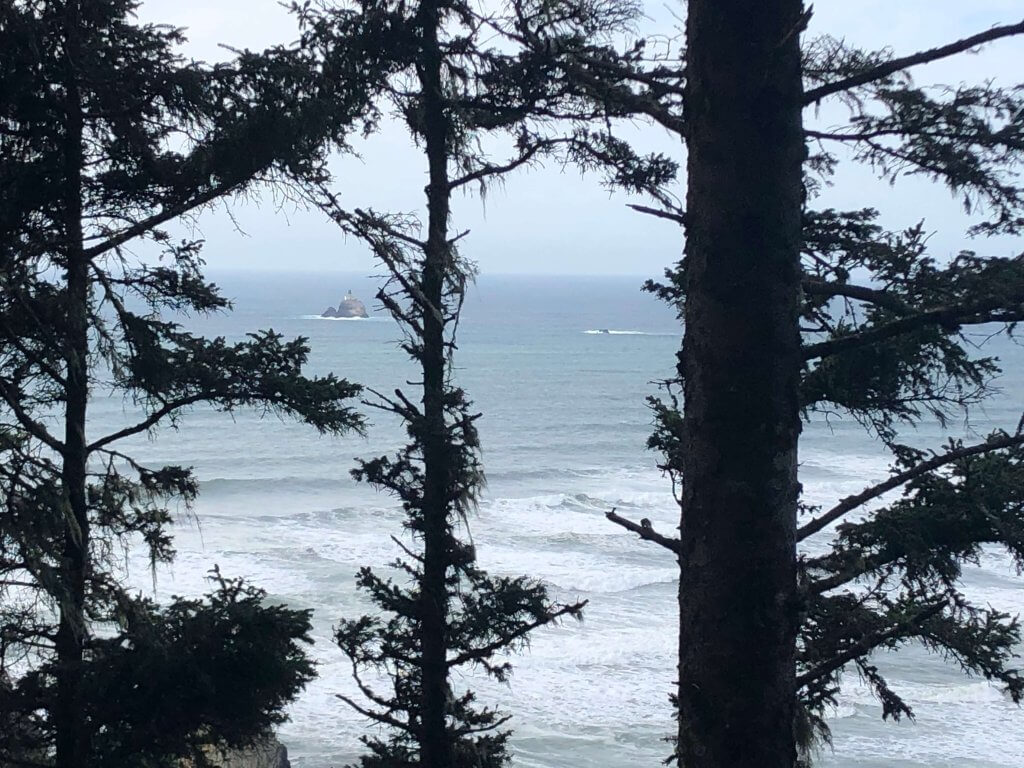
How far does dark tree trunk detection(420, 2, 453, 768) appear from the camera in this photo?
7977mm

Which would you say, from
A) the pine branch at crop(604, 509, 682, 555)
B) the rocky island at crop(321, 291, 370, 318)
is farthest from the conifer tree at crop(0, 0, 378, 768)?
the rocky island at crop(321, 291, 370, 318)

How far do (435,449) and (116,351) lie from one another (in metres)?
2.71

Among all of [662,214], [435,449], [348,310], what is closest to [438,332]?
[435,449]

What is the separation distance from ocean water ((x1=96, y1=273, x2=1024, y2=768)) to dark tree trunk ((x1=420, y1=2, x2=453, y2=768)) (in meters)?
0.44

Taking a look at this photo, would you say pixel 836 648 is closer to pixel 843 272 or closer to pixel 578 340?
pixel 843 272

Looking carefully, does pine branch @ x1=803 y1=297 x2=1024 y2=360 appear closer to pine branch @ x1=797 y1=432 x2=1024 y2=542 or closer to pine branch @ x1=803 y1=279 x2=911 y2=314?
pine branch @ x1=803 y1=279 x2=911 y2=314

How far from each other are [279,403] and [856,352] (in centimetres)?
374

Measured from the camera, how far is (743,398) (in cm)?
251

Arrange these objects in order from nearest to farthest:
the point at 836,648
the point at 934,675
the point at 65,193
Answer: the point at 836,648
the point at 65,193
the point at 934,675

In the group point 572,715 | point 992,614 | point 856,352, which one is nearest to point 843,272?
point 856,352

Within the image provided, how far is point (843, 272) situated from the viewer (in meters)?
4.70

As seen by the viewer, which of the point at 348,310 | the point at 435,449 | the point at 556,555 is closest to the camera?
the point at 435,449

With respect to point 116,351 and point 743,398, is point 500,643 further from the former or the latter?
point 743,398

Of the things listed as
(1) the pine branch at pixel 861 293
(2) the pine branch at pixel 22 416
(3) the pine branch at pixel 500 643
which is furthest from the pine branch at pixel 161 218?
(1) the pine branch at pixel 861 293
